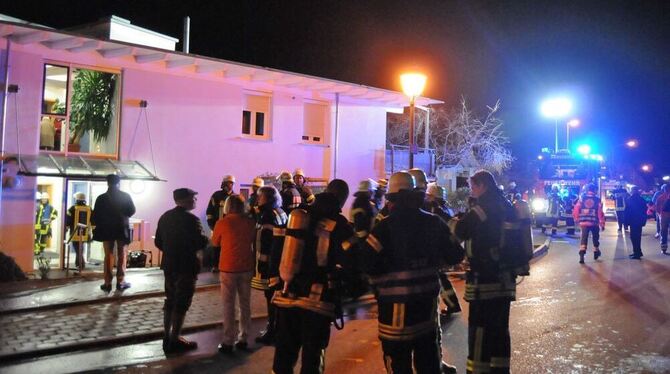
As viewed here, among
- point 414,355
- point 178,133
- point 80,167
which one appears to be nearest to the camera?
point 414,355

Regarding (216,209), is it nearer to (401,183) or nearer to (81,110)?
(81,110)

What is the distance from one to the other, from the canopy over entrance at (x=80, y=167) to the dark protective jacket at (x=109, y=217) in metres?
2.84

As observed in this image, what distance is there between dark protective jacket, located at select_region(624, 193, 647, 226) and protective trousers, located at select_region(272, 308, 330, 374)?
1343 cm

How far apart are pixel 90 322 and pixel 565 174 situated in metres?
23.9

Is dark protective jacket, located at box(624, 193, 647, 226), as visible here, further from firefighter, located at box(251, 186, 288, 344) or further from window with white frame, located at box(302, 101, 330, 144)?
firefighter, located at box(251, 186, 288, 344)

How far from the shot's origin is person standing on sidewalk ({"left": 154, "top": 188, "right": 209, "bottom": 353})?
6.66 meters

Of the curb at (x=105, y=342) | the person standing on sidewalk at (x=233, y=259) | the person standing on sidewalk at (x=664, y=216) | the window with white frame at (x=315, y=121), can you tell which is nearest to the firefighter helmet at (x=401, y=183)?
the person standing on sidewalk at (x=233, y=259)

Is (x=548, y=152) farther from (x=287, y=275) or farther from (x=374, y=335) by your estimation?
(x=287, y=275)

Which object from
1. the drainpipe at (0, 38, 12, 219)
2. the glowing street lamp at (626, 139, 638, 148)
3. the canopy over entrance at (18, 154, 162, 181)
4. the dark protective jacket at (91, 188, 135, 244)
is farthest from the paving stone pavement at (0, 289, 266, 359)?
the glowing street lamp at (626, 139, 638, 148)

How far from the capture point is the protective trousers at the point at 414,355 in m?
4.19

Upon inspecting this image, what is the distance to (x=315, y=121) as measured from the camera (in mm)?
18922

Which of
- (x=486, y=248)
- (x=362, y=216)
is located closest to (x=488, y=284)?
(x=486, y=248)

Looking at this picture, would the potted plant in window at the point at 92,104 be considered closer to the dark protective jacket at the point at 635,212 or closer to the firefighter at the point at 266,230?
the firefighter at the point at 266,230

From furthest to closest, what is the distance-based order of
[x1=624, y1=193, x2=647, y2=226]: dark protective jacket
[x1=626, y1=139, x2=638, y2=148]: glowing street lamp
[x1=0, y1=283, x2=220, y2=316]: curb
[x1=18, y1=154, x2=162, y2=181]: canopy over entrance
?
[x1=626, y1=139, x2=638, y2=148]: glowing street lamp, [x1=624, y1=193, x2=647, y2=226]: dark protective jacket, [x1=18, y1=154, x2=162, y2=181]: canopy over entrance, [x1=0, y1=283, x2=220, y2=316]: curb
